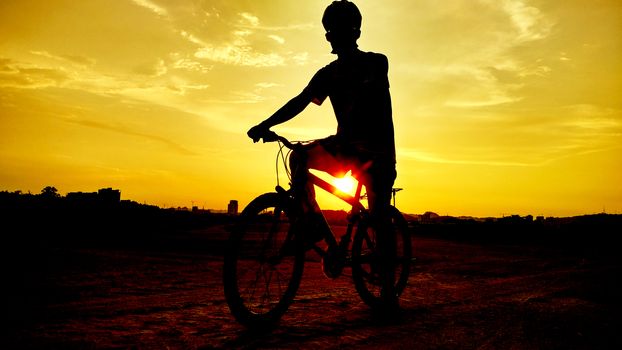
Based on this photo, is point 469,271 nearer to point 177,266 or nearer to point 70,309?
point 177,266

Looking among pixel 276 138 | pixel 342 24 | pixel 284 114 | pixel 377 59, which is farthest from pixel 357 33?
pixel 276 138

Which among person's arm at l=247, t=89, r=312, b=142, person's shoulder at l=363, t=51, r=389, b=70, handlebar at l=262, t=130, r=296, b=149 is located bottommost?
handlebar at l=262, t=130, r=296, b=149

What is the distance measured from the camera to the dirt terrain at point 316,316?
2.60 m

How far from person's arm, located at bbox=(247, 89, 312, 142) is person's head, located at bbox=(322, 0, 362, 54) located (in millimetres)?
564

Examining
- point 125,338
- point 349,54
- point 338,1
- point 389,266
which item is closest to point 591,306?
point 389,266

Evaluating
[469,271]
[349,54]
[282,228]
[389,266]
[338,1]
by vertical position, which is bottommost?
[469,271]

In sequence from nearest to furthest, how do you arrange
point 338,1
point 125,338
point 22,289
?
1. point 125,338
2. point 338,1
3. point 22,289

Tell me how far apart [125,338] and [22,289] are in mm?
2728

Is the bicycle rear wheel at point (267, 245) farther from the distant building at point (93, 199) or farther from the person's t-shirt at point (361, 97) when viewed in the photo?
the distant building at point (93, 199)

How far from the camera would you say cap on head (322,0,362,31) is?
3.79 m

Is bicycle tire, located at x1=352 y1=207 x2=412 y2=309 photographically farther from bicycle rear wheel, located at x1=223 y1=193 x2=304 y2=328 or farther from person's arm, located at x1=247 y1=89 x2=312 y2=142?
person's arm, located at x1=247 y1=89 x2=312 y2=142

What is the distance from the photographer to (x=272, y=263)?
10.7ft

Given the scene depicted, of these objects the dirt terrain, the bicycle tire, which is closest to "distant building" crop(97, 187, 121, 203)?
the dirt terrain

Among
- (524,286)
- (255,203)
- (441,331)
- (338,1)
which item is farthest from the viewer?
(524,286)
